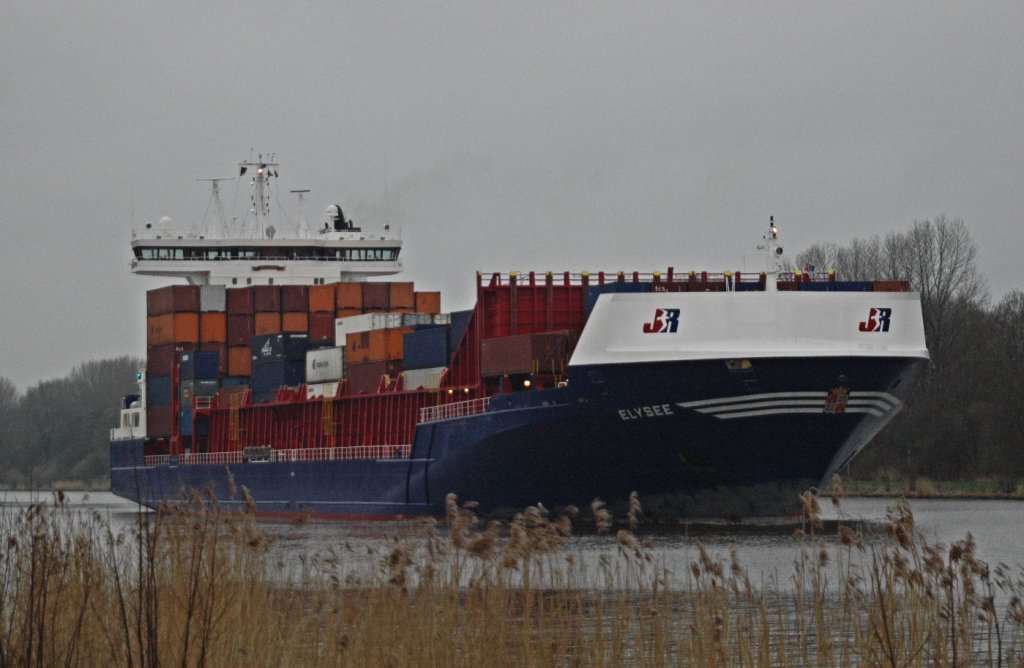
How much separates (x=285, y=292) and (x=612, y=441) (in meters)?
22.4

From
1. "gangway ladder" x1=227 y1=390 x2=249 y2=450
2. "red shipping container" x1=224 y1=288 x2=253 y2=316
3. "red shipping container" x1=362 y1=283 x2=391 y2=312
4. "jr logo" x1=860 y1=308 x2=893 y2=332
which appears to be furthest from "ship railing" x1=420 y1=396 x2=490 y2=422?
"red shipping container" x1=224 y1=288 x2=253 y2=316

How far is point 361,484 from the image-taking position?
46.3 meters

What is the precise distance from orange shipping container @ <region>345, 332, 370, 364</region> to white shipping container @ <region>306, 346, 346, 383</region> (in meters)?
0.99

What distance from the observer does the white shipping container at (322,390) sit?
4975 centimetres

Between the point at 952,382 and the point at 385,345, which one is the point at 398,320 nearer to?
the point at 385,345

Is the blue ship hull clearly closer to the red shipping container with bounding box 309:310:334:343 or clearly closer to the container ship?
the container ship

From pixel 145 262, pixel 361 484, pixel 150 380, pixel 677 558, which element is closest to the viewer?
pixel 677 558

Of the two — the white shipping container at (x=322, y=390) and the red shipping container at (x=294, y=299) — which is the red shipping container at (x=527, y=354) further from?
the red shipping container at (x=294, y=299)

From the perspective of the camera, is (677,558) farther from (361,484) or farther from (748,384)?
(361,484)

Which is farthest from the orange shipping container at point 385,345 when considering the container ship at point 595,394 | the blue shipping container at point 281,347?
the blue shipping container at point 281,347

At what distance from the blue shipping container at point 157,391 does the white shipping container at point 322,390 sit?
26.8ft

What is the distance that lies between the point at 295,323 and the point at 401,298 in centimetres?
365

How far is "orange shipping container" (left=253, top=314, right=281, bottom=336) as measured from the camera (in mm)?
54938

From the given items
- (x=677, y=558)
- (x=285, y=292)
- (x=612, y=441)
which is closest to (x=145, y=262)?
(x=285, y=292)
